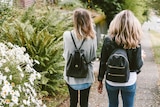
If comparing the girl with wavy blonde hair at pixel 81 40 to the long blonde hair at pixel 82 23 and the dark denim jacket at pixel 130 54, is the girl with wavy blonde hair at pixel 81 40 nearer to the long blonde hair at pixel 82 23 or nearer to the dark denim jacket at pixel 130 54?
the long blonde hair at pixel 82 23

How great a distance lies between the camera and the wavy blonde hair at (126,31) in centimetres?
417

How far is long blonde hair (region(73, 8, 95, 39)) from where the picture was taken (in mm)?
4590

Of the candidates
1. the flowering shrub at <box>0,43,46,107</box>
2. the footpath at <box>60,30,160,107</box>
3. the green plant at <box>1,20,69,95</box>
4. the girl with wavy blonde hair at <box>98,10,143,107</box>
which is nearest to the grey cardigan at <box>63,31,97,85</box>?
the girl with wavy blonde hair at <box>98,10,143,107</box>

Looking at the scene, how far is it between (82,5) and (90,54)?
918 cm

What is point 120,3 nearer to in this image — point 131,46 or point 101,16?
point 101,16

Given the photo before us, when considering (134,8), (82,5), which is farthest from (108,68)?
(134,8)

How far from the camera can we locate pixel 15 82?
4.36 meters

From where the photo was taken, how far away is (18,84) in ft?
14.3

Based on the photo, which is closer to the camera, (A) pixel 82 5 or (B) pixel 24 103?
(B) pixel 24 103

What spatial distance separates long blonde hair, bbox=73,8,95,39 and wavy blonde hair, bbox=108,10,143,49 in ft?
1.54

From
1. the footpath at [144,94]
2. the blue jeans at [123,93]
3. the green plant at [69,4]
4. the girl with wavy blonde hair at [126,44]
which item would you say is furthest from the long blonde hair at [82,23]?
the green plant at [69,4]

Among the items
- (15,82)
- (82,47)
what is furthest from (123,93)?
(15,82)

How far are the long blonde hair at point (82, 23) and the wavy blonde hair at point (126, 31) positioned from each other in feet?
1.54

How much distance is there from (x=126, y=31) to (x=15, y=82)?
4.78 ft
